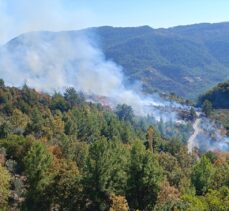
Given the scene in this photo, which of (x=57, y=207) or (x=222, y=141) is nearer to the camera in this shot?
(x=57, y=207)

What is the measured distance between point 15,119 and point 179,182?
53.8m

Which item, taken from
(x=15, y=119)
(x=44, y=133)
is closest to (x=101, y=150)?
(x=44, y=133)

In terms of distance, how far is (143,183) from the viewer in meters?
62.1

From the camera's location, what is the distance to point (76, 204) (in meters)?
62.6

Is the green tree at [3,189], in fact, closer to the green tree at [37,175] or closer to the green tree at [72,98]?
the green tree at [37,175]

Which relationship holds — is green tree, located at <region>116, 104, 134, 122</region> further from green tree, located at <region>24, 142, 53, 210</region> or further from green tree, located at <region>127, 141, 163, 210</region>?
green tree, located at <region>127, 141, 163, 210</region>

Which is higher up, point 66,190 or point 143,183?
point 143,183

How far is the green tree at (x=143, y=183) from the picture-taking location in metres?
62.3

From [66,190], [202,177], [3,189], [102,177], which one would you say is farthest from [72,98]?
[3,189]

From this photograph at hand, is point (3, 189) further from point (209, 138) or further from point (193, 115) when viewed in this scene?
point (193, 115)

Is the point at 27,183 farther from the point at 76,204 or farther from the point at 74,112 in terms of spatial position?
the point at 74,112

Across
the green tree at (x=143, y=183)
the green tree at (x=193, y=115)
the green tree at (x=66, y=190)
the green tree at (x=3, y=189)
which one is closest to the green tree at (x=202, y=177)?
the green tree at (x=143, y=183)

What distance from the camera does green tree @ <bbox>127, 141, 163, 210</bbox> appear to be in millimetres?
62344

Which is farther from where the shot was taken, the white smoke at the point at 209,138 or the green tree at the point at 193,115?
the green tree at the point at 193,115
